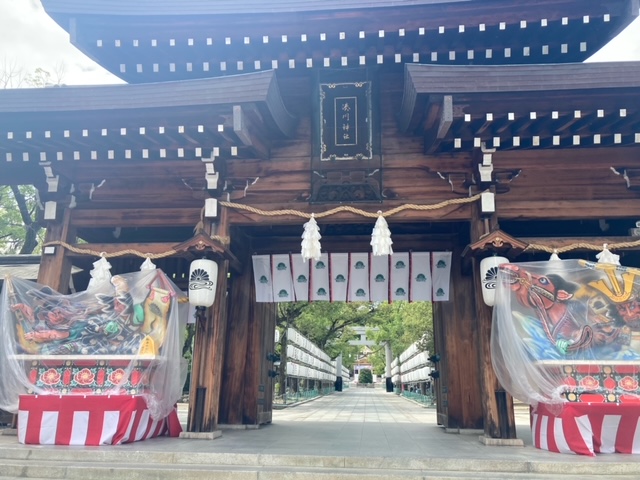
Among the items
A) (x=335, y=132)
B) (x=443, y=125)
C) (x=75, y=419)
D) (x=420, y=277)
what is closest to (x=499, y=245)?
(x=443, y=125)

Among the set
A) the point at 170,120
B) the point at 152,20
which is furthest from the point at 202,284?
the point at 152,20

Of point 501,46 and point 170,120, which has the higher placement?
point 501,46

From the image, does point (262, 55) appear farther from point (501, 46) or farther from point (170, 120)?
point (501, 46)

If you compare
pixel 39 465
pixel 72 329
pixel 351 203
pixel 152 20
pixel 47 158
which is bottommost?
pixel 39 465

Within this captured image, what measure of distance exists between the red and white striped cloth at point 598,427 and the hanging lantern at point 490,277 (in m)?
1.54

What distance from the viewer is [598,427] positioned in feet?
18.8

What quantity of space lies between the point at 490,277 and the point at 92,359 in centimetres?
562

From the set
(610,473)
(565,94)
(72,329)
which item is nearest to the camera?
(610,473)

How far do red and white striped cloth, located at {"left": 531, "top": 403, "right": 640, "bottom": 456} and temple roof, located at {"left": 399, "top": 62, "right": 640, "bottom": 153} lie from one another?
3.61 m

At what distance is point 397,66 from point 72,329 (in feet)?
21.2

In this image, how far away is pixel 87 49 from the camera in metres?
8.00

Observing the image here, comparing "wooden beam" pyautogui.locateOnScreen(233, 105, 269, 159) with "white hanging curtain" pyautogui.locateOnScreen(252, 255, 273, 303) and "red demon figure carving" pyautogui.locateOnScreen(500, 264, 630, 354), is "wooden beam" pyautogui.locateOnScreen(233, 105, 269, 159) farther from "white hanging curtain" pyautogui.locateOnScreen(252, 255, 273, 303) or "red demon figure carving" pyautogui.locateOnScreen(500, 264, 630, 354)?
"red demon figure carving" pyautogui.locateOnScreen(500, 264, 630, 354)

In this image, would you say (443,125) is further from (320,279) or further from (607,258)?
(320,279)

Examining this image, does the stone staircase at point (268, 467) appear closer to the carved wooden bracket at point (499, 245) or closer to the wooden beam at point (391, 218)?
the carved wooden bracket at point (499, 245)
